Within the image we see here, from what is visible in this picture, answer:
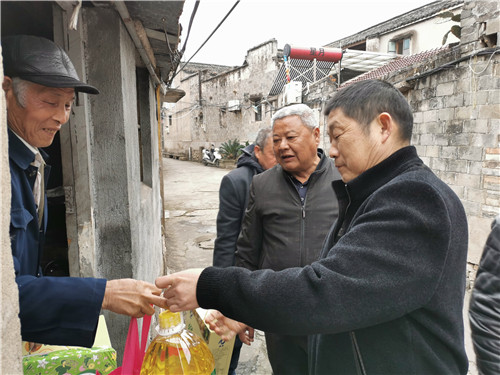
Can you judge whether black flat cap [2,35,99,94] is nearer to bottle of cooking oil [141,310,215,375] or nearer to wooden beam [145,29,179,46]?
bottle of cooking oil [141,310,215,375]

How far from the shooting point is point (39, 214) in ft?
4.82

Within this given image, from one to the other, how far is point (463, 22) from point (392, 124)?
5.30 meters

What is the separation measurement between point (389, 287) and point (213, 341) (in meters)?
1.17

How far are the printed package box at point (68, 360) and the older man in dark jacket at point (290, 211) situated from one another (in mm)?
1069

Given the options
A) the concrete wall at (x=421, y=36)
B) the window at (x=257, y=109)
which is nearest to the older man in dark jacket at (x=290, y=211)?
the concrete wall at (x=421, y=36)

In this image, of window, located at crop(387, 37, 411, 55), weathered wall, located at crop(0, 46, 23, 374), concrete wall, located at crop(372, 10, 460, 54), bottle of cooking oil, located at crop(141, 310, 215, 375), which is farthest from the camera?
window, located at crop(387, 37, 411, 55)

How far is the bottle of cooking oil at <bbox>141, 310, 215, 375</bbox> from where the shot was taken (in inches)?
45.4

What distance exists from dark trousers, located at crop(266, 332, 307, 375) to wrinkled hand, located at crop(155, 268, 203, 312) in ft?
3.29

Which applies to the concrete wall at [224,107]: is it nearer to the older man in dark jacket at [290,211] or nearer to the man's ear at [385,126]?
the older man in dark jacket at [290,211]

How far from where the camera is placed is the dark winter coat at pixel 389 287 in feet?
3.04

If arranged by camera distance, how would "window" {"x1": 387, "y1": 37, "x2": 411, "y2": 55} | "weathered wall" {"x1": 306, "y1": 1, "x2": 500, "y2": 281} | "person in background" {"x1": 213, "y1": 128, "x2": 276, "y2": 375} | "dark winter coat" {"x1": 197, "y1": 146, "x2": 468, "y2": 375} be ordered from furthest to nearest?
1. "window" {"x1": 387, "y1": 37, "x2": 411, "y2": 55}
2. "weathered wall" {"x1": 306, "y1": 1, "x2": 500, "y2": 281}
3. "person in background" {"x1": 213, "y1": 128, "x2": 276, "y2": 375}
4. "dark winter coat" {"x1": 197, "y1": 146, "x2": 468, "y2": 375}

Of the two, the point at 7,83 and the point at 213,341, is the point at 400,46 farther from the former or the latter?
the point at 7,83

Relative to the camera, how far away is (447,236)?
0.92 m

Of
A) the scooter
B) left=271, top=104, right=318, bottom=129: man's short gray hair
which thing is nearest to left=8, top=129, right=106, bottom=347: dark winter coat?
left=271, top=104, right=318, bottom=129: man's short gray hair
